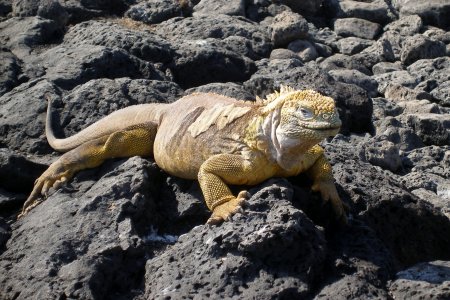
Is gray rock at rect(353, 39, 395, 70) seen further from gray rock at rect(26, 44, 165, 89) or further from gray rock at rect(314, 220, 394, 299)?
gray rock at rect(314, 220, 394, 299)

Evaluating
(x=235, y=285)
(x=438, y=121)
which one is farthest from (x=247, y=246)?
(x=438, y=121)

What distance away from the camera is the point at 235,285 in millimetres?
4789

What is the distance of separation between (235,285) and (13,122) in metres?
3.44

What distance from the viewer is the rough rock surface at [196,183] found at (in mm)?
4934

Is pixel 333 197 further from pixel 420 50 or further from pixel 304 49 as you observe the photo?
pixel 420 50

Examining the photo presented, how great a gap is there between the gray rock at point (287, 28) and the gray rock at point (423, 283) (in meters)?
7.77

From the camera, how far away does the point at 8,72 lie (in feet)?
28.6

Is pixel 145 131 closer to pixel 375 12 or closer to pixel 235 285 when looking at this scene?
pixel 235 285

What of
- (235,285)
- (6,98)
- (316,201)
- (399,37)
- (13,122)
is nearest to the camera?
(235,285)

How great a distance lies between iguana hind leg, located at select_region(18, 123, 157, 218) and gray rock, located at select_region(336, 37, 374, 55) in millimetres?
8227

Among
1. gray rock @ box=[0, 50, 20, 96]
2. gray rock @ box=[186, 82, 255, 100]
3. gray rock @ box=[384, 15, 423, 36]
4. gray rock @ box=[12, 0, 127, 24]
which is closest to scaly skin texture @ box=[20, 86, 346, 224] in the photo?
gray rock @ box=[186, 82, 255, 100]

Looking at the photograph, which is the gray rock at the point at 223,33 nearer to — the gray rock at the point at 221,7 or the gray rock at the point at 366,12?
the gray rock at the point at 221,7

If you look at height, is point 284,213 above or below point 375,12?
above

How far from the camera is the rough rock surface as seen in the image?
4.93 m
